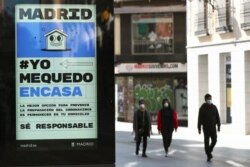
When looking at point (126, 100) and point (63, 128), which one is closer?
point (63, 128)

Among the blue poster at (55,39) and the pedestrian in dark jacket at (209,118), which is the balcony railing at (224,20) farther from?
the blue poster at (55,39)

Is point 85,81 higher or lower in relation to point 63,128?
higher

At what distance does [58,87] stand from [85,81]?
255 mm

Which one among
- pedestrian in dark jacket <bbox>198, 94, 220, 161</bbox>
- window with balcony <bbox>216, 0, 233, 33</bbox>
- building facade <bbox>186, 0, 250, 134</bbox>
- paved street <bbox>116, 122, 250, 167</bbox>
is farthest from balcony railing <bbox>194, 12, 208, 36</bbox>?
pedestrian in dark jacket <bbox>198, 94, 220, 161</bbox>

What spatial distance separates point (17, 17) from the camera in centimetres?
598

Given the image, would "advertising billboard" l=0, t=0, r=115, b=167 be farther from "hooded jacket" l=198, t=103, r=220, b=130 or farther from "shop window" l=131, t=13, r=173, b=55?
"shop window" l=131, t=13, r=173, b=55

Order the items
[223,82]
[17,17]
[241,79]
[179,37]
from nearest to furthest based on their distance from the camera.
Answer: [17,17] < [241,79] < [223,82] < [179,37]

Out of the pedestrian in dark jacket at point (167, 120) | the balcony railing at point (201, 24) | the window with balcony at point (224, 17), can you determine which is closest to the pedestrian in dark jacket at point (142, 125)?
the pedestrian in dark jacket at point (167, 120)

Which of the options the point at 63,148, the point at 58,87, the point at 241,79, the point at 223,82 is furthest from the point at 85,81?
the point at 223,82

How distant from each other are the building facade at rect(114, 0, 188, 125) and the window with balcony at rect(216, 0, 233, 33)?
10.7 meters

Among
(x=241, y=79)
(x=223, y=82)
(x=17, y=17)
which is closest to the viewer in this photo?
(x=17, y=17)

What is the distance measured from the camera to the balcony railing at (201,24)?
111 feet

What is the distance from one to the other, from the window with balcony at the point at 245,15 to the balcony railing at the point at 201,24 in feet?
12.1

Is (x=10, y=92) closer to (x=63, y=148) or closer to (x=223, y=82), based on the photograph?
(x=63, y=148)
